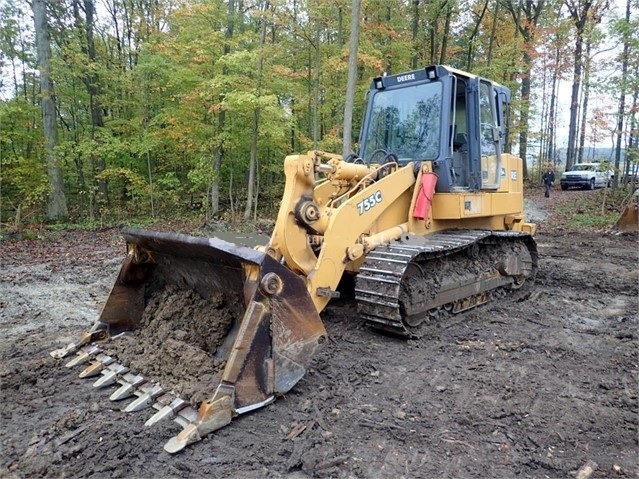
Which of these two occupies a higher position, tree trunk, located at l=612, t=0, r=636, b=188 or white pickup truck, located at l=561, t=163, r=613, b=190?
tree trunk, located at l=612, t=0, r=636, b=188

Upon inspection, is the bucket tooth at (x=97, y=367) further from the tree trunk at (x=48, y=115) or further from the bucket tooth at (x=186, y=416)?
the tree trunk at (x=48, y=115)

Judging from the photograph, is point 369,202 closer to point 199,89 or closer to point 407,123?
point 407,123

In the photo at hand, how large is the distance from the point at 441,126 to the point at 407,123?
0.52m

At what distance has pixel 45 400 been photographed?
351 cm

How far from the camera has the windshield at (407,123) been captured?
5688 mm

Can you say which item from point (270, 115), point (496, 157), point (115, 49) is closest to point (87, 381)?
point (496, 157)

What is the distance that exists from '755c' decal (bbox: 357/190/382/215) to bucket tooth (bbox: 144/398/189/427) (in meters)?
2.49

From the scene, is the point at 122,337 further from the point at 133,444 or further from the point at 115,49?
the point at 115,49

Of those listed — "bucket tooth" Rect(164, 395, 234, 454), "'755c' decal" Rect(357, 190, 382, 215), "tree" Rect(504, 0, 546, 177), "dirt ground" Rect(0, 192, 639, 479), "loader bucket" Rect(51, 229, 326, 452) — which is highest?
"tree" Rect(504, 0, 546, 177)

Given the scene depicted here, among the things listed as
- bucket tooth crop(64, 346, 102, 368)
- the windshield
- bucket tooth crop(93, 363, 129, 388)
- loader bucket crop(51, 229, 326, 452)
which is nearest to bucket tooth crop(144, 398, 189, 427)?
loader bucket crop(51, 229, 326, 452)

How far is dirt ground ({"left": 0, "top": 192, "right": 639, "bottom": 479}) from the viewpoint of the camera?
280 cm

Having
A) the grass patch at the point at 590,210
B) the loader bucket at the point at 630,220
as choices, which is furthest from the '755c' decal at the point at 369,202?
the grass patch at the point at 590,210

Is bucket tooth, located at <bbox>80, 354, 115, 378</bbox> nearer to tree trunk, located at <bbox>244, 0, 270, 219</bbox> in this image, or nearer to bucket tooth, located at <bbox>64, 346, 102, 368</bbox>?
bucket tooth, located at <bbox>64, 346, 102, 368</bbox>

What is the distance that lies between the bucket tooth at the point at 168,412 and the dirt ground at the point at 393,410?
62 mm
